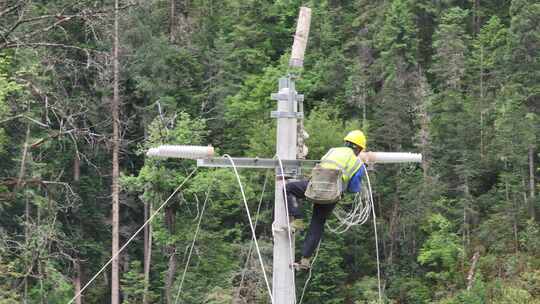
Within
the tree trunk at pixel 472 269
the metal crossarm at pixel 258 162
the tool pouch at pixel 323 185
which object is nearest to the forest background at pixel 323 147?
the tree trunk at pixel 472 269

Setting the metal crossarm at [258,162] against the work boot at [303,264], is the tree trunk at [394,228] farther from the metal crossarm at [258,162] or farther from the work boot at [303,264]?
the metal crossarm at [258,162]

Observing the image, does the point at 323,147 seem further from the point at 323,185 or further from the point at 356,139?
the point at 323,185

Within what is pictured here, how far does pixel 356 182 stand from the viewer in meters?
7.91

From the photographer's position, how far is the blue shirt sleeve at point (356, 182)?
7.89 m

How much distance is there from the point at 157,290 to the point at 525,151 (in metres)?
14.0

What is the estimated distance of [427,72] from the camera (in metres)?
39.8

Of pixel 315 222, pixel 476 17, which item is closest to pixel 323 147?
pixel 476 17

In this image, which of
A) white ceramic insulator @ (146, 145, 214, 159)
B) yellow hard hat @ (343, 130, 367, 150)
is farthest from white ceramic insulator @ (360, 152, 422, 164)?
white ceramic insulator @ (146, 145, 214, 159)

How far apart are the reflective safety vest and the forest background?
2158 cm

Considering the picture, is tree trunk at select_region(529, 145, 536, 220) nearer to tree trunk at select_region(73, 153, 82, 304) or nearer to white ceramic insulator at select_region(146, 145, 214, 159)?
tree trunk at select_region(73, 153, 82, 304)

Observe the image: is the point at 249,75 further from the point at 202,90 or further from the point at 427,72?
the point at 427,72

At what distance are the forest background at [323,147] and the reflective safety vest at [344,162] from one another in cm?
2158

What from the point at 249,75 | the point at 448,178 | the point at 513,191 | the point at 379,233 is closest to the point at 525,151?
the point at 513,191

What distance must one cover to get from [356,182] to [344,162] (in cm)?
27
